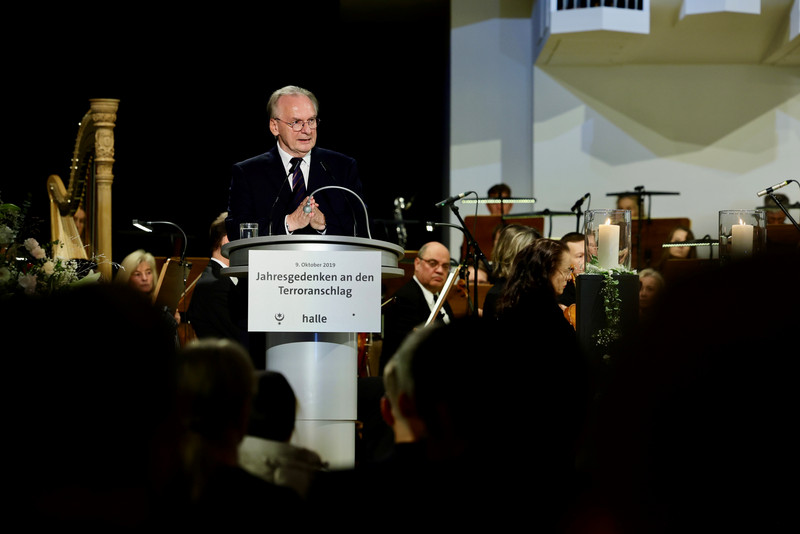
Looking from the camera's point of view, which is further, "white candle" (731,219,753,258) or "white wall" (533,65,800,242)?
A: "white wall" (533,65,800,242)

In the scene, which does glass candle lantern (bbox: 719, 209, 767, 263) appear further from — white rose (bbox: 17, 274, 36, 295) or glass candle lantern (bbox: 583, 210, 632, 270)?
white rose (bbox: 17, 274, 36, 295)

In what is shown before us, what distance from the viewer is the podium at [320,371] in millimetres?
2621

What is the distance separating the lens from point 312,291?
8.60 feet

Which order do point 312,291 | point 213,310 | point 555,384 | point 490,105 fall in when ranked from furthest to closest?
point 490,105
point 213,310
point 312,291
point 555,384

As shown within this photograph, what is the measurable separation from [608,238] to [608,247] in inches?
1.5

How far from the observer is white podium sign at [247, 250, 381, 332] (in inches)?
102

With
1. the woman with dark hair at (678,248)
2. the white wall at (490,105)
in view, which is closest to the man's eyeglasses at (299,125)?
the woman with dark hair at (678,248)

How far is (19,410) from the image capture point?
110cm

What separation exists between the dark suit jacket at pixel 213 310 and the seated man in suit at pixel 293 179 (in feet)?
2.51

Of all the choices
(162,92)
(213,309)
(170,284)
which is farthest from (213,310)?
(162,92)

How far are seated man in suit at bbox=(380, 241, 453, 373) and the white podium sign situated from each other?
7.56 ft

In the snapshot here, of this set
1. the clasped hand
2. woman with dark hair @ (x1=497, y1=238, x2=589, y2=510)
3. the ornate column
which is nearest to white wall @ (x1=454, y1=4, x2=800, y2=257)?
the ornate column

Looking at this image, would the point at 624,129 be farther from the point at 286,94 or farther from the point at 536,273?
the point at 286,94

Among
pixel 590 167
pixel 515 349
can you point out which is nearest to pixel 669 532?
pixel 515 349
